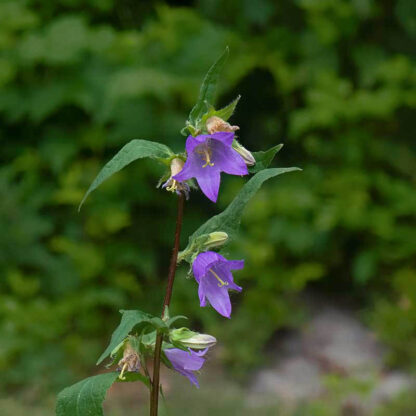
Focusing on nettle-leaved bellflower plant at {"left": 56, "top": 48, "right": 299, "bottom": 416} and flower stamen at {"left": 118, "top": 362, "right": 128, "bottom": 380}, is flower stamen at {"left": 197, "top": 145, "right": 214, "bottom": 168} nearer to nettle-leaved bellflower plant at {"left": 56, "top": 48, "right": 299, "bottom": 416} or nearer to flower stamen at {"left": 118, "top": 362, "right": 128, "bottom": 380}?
nettle-leaved bellflower plant at {"left": 56, "top": 48, "right": 299, "bottom": 416}

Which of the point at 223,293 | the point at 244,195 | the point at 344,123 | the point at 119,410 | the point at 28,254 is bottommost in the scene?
the point at 119,410

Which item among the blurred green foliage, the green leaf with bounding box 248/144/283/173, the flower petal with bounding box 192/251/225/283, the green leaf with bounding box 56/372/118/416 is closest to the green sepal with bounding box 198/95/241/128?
the green leaf with bounding box 248/144/283/173

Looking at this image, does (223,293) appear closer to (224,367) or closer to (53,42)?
(224,367)

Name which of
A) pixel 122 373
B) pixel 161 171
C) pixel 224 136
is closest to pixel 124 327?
pixel 122 373

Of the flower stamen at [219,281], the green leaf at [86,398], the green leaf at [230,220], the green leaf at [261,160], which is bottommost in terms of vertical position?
the green leaf at [86,398]

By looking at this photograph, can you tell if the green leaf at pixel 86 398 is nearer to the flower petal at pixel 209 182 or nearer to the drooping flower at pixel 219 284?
the drooping flower at pixel 219 284

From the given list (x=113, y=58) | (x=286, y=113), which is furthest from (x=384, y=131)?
(x=113, y=58)

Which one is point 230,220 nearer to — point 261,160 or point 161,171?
point 261,160

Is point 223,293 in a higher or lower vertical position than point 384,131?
lower

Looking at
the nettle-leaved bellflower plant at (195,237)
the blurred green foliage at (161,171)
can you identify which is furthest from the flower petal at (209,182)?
the blurred green foliage at (161,171)
